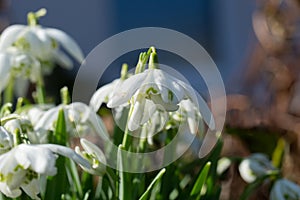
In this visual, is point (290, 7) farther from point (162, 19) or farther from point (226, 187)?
point (162, 19)

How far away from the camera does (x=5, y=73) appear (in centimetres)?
95

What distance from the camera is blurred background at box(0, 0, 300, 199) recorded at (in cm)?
143

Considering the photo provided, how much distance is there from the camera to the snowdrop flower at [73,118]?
84cm

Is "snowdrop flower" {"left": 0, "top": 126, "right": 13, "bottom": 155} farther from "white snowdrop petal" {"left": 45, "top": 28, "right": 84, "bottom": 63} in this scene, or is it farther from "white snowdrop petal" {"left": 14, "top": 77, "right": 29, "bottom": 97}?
"white snowdrop petal" {"left": 14, "top": 77, "right": 29, "bottom": 97}

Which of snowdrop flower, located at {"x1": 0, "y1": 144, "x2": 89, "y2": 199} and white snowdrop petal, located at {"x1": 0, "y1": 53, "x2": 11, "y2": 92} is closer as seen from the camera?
snowdrop flower, located at {"x1": 0, "y1": 144, "x2": 89, "y2": 199}

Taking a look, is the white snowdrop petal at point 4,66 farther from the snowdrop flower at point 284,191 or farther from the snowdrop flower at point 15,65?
the snowdrop flower at point 284,191

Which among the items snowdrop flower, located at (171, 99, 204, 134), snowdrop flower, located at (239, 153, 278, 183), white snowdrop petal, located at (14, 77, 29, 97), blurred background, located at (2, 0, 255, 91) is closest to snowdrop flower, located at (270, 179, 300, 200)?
snowdrop flower, located at (239, 153, 278, 183)

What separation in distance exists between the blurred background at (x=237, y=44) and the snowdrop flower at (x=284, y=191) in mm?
281

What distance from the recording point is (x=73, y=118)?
843 mm

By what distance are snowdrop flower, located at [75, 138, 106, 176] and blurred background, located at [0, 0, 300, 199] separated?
0.49 metres

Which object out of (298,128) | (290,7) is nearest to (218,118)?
(298,128)

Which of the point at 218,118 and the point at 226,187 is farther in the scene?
the point at 218,118

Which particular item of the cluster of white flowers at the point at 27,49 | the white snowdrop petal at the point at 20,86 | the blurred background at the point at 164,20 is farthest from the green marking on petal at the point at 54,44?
the blurred background at the point at 164,20

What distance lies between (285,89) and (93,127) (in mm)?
926
